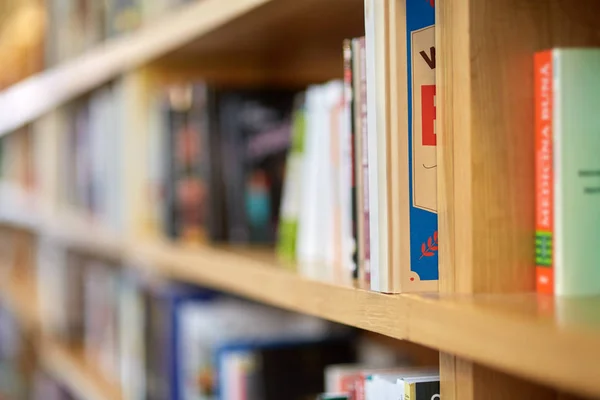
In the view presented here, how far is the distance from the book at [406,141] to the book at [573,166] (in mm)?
110

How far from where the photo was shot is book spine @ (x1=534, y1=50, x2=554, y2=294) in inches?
26.5

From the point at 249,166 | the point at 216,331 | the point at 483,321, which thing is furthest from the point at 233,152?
the point at 483,321

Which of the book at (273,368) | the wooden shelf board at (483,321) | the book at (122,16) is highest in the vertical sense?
the book at (122,16)

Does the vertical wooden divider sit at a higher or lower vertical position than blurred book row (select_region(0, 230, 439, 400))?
higher

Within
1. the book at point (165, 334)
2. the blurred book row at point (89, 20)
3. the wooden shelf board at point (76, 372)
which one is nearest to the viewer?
the book at point (165, 334)

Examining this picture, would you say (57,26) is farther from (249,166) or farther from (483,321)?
(483,321)

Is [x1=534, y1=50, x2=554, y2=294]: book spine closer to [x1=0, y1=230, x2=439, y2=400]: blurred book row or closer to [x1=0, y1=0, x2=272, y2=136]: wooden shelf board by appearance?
[x1=0, y1=230, x2=439, y2=400]: blurred book row

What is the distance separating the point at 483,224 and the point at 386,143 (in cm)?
12

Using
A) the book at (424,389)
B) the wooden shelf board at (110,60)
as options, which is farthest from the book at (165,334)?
the book at (424,389)

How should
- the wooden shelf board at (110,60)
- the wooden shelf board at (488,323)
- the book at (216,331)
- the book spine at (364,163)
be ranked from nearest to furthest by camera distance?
the wooden shelf board at (488,323) → the book spine at (364,163) → the wooden shelf board at (110,60) → the book at (216,331)

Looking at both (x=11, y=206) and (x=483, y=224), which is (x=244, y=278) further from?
(x=11, y=206)

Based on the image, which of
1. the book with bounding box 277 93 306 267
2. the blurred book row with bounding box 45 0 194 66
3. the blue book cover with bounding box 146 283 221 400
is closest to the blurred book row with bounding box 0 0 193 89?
the blurred book row with bounding box 45 0 194 66

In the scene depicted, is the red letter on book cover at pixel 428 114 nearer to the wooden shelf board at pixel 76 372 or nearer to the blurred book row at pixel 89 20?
the blurred book row at pixel 89 20

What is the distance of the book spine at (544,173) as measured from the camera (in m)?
0.67
